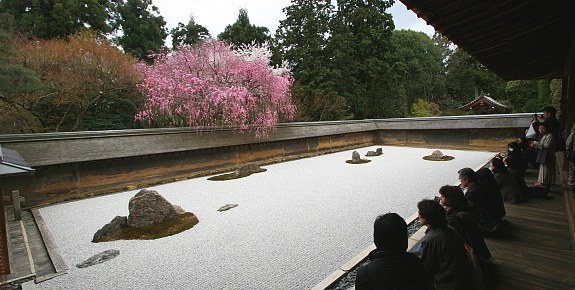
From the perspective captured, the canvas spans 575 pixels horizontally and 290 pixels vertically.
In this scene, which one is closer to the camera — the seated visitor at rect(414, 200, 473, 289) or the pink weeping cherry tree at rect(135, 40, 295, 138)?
the seated visitor at rect(414, 200, 473, 289)

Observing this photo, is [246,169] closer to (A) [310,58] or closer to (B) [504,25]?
(B) [504,25]

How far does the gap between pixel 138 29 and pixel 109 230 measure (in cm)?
2005

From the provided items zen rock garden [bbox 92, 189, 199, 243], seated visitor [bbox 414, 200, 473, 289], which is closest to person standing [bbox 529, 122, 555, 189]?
seated visitor [bbox 414, 200, 473, 289]

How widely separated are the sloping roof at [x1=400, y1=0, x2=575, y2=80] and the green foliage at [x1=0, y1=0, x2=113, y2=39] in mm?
17424

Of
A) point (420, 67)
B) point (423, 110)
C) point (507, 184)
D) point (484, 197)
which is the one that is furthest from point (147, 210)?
point (420, 67)

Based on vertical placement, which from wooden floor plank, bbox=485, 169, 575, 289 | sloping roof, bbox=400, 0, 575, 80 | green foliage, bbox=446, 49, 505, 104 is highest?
green foliage, bbox=446, 49, 505, 104

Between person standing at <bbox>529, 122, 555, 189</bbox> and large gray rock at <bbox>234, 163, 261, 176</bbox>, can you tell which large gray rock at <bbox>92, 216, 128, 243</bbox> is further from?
person standing at <bbox>529, 122, 555, 189</bbox>

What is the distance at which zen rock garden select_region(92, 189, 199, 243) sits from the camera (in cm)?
428

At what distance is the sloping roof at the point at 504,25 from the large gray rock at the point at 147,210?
15.1 ft

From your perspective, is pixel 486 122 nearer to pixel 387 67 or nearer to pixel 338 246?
pixel 387 67

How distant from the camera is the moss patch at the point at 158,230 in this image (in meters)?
4.23

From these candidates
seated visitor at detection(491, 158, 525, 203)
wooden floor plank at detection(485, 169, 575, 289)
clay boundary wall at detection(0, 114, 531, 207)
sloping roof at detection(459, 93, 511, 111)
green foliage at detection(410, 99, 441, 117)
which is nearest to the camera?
wooden floor plank at detection(485, 169, 575, 289)

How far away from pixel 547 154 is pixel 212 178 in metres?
7.74

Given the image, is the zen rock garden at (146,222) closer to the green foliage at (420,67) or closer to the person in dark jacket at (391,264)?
the person in dark jacket at (391,264)
